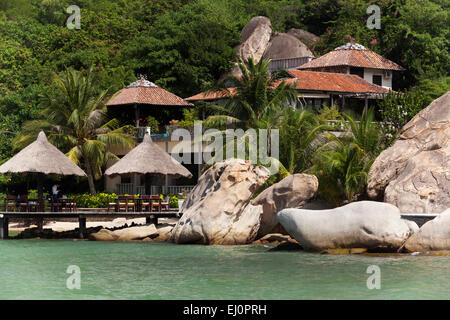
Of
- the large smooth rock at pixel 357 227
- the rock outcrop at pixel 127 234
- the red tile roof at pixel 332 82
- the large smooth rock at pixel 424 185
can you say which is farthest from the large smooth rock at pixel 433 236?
the red tile roof at pixel 332 82

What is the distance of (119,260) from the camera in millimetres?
20844

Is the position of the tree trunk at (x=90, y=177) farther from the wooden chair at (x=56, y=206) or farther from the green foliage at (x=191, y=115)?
the wooden chair at (x=56, y=206)

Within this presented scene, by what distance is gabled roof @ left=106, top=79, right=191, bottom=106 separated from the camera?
36375 mm

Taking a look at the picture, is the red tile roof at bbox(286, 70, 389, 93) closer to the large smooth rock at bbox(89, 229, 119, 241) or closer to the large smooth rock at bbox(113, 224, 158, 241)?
the large smooth rock at bbox(113, 224, 158, 241)

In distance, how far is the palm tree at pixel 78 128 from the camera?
113 feet

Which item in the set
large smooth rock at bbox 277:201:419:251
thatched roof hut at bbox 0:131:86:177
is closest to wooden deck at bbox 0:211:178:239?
thatched roof hut at bbox 0:131:86:177

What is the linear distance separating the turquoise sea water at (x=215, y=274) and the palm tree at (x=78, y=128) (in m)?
11.5

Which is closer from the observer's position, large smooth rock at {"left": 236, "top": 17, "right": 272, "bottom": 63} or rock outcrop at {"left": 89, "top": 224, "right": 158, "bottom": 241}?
rock outcrop at {"left": 89, "top": 224, "right": 158, "bottom": 241}

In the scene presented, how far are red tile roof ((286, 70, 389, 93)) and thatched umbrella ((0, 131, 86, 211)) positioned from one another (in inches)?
523

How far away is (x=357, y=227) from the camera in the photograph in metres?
A: 20.1

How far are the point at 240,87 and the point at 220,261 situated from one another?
43.0ft
